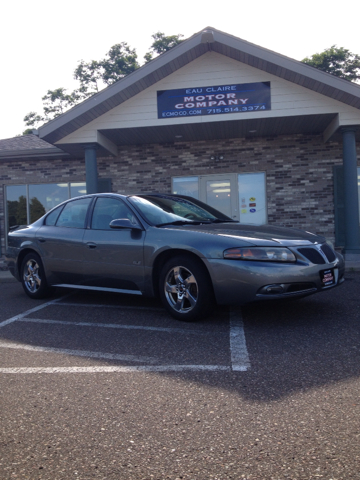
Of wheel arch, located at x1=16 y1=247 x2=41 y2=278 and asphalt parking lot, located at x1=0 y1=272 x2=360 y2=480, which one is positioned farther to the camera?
wheel arch, located at x1=16 y1=247 x2=41 y2=278

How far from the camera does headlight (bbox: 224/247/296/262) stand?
187 inches

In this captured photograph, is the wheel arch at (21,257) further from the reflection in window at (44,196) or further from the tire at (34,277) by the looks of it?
the reflection in window at (44,196)

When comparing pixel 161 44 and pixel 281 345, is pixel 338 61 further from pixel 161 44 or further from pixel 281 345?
pixel 281 345

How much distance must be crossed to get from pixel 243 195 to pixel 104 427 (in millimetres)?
11329

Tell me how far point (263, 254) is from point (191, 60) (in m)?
7.98

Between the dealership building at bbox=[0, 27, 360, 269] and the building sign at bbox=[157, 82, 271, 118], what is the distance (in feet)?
0.08

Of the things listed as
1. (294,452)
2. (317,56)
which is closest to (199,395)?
(294,452)

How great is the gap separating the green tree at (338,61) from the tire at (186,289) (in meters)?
37.3

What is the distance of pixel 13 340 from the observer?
4.74m

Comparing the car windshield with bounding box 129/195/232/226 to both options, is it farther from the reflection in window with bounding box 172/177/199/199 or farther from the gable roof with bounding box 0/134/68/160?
the gable roof with bounding box 0/134/68/160

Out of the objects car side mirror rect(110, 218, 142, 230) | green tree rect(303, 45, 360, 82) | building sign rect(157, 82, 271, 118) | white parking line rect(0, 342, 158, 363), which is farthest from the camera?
green tree rect(303, 45, 360, 82)

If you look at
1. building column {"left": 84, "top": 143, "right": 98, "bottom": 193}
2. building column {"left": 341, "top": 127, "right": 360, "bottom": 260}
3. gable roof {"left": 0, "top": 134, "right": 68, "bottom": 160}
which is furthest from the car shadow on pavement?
gable roof {"left": 0, "top": 134, "right": 68, "bottom": 160}

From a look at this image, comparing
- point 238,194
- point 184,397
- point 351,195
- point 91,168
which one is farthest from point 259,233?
point 238,194

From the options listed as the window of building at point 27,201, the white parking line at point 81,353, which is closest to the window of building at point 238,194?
the window of building at point 27,201
